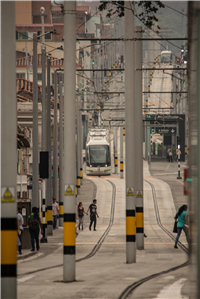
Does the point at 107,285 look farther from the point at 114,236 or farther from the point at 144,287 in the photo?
the point at 114,236

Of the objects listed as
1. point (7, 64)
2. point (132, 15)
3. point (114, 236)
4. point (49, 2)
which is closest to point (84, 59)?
point (49, 2)

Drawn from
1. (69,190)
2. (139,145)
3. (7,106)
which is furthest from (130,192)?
(7,106)

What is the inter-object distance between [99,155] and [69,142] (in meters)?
45.4

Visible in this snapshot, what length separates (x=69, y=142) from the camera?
12.8m

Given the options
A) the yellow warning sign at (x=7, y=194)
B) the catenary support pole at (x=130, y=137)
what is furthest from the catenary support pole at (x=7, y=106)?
the catenary support pole at (x=130, y=137)

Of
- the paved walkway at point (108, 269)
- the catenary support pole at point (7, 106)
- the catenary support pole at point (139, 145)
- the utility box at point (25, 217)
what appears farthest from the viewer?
the utility box at point (25, 217)

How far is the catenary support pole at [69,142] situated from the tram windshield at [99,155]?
45.4 meters

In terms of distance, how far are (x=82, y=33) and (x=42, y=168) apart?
9718 cm

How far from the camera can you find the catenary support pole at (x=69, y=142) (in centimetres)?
1240

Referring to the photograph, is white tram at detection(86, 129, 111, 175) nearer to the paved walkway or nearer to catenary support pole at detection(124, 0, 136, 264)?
the paved walkway

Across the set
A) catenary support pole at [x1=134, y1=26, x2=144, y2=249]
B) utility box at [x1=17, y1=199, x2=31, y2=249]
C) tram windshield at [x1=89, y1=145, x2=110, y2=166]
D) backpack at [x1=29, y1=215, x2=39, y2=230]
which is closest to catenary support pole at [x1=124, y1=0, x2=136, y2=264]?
catenary support pole at [x1=134, y1=26, x2=144, y2=249]

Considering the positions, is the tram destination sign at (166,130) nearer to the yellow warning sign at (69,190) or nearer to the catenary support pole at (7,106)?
the yellow warning sign at (69,190)

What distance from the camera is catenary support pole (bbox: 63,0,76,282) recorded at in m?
12.4

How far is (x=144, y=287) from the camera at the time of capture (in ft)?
38.1
